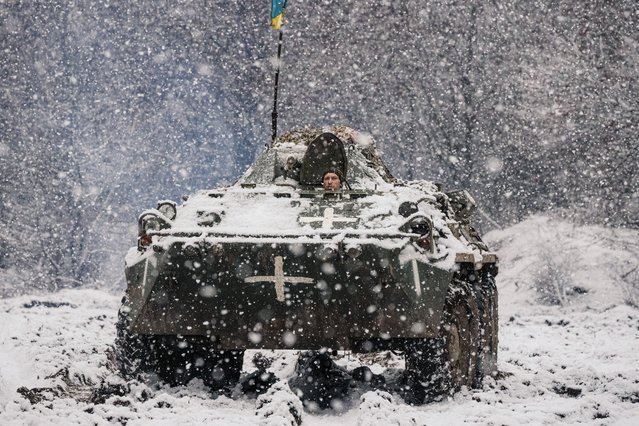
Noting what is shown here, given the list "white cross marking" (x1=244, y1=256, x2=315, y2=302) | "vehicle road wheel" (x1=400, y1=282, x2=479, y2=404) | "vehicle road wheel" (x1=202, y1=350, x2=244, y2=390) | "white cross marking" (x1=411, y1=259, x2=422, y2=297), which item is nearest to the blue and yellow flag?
"vehicle road wheel" (x1=202, y1=350, x2=244, y2=390)

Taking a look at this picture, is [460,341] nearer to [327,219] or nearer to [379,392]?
[379,392]

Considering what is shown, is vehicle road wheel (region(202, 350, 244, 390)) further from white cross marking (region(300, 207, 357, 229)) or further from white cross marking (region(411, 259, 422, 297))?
white cross marking (region(411, 259, 422, 297))

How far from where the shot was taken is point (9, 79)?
2875 centimetres

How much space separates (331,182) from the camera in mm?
7238

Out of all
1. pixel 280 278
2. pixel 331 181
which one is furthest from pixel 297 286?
pixel 331 181

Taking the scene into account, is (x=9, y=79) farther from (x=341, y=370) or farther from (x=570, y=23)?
(x=341, y=370)

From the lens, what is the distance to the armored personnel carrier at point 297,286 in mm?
5750

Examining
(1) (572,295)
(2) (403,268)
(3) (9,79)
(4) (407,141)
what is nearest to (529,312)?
(1) (572,295)

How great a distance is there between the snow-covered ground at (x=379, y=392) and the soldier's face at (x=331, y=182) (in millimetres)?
1813

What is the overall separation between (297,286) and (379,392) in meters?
0.93

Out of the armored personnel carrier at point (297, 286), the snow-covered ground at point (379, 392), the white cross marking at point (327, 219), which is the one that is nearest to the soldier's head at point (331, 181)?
the armored personnel carrier at point (297, 286)

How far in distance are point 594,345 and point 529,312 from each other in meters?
6.52

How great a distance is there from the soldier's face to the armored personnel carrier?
62 cm

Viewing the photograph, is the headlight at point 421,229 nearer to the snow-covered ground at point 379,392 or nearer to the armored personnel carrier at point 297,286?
the armored personnel carrier at point 297,286
